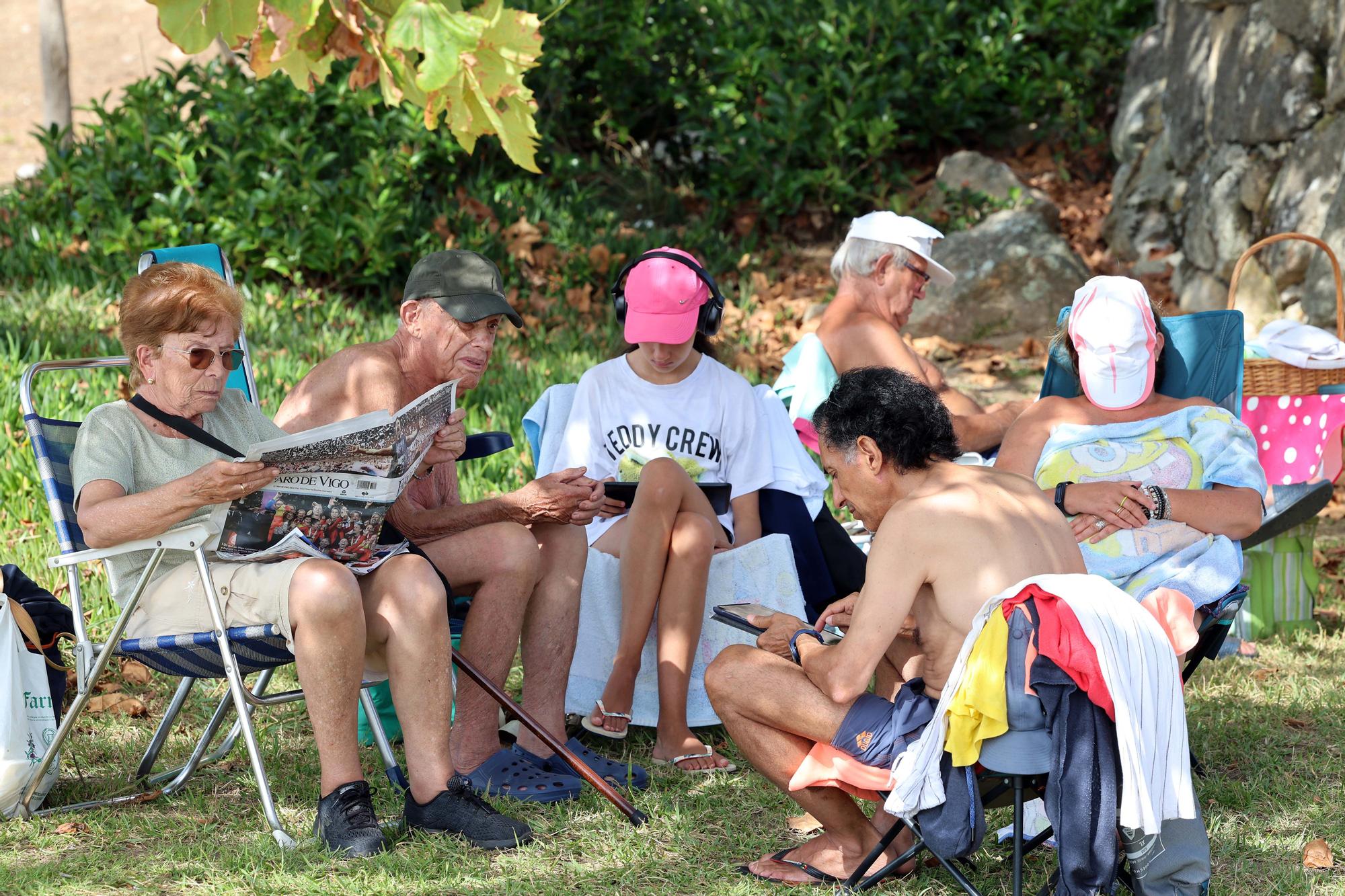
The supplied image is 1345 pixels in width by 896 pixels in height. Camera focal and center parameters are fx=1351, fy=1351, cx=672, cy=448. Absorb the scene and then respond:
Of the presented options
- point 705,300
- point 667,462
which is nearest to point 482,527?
point 667,462

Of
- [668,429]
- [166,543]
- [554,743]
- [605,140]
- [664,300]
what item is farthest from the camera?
[605,140]

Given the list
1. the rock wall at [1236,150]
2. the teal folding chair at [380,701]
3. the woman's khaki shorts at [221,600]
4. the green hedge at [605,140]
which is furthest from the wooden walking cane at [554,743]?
the rock wall at [1236,150]

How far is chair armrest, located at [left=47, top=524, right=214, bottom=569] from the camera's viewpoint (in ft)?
10.2

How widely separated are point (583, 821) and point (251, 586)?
3.28 feet

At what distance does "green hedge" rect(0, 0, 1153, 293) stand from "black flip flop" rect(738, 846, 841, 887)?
17.7 feet

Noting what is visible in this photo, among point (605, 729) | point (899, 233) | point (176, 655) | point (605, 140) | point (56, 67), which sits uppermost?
point (56, 67)

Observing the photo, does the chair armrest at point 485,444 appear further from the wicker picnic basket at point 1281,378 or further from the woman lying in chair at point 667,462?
the wicker picnic basket at point 1281,378

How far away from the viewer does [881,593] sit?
8.97ft

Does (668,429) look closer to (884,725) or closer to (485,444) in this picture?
(485,444)

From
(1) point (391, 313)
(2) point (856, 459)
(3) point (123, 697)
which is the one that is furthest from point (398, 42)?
(1) point (391, 313)

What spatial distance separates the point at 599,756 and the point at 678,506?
0.75 metres

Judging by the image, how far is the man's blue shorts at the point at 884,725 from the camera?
2.78 metres

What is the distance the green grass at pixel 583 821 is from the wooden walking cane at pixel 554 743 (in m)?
0.04

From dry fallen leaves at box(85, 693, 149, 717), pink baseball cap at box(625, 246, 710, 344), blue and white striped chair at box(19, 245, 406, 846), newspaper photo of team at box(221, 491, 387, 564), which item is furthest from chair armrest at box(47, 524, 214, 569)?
pink baseball cap at box(625, 246, 710, 344)
